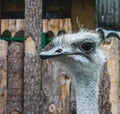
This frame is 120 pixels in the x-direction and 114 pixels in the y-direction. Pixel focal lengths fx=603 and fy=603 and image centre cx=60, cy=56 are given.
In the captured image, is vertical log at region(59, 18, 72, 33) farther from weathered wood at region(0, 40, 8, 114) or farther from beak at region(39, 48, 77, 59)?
beak at region(39, 48, 77, 59)

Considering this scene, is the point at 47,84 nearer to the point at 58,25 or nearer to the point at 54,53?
the point at 54,53

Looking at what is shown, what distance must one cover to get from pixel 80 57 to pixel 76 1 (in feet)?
18.8

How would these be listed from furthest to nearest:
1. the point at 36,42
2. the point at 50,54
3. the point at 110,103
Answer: the point at 36,42
the point at 110,103
the point at 50,54

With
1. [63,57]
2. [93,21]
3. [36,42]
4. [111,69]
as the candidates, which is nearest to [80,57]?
[63,57]

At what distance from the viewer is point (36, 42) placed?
18.5 ft

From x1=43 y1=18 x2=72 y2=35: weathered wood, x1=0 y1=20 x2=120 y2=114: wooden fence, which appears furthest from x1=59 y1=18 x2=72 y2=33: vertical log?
x1=0 y1=20 x2=120 y2=114: wooden fence

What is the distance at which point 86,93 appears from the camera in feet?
11.1

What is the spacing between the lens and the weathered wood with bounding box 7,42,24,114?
5398 millimetres

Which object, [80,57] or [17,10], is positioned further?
[17,10]

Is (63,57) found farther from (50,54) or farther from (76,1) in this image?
(76,1)

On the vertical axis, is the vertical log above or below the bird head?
above

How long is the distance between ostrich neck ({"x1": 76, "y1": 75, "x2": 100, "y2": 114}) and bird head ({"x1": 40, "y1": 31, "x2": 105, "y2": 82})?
0.06 meters

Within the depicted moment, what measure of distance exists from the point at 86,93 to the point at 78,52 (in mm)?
238

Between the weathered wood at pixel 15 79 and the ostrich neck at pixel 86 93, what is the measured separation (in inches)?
82.0
